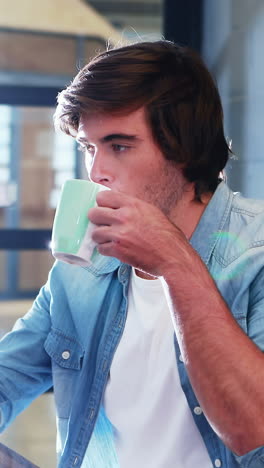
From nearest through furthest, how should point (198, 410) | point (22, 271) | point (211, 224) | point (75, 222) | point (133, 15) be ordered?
point (75, 222) → point (198, 410) → point (211, 224) → point (133, 15) → point (22, 271)

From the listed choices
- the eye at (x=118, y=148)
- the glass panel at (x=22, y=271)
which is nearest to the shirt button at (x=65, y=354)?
the eye at (x=118, y=148)

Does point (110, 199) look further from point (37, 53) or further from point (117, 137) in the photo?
point (37, 53)

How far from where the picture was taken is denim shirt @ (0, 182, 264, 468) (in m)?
1.21

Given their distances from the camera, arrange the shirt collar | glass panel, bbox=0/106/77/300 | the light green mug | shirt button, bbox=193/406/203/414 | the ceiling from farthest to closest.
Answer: glass panel, bbox=0/106/77/300, the ceiling, the shirt collar, shirt button, bbox=193/406/203/414, the light green mug

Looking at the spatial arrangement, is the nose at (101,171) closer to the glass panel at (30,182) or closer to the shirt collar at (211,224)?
the shirt collar at (211,224)

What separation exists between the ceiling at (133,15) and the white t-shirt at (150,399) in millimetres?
2354

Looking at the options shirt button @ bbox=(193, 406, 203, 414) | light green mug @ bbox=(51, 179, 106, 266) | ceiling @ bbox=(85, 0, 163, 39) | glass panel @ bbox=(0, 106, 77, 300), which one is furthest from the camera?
glass panel @ bbox=(0, 106, 77, 300)

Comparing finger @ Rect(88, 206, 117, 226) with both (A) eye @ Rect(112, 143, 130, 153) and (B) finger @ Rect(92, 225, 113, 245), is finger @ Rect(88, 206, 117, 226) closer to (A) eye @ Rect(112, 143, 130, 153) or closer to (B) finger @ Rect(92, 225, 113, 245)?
(B) finger @ Rect(92, 225, 113, 245)

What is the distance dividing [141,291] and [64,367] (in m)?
0.21

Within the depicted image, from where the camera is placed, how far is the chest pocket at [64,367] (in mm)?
1346

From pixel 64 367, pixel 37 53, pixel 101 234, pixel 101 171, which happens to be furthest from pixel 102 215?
pixel 37 53

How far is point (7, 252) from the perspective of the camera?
3670 millimetres

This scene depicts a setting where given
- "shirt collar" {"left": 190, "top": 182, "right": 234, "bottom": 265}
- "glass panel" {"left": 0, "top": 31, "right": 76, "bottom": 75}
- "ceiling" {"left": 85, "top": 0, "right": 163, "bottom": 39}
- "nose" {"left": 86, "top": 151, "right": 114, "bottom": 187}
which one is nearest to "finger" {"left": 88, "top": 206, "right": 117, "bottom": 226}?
"nose" {"left": 86, "top": 151, "right": 114, "bottom": 187}

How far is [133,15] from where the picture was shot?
3.54 m
